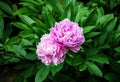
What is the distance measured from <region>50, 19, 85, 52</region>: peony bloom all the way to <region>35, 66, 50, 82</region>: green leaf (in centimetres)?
23

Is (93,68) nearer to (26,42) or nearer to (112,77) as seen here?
(112,77)

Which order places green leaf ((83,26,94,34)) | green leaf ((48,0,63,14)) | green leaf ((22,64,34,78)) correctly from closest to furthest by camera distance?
green leaf ((83,26,94,34))
green leaf ((22,64,34,78))
green leaf ((48,0,63,14))

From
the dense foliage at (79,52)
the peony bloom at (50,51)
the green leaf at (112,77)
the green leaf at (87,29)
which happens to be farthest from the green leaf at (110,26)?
the peony bloom at (50,51)

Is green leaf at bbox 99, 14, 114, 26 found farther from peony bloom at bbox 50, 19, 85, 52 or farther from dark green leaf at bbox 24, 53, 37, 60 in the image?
dark green leaf at bbox 24, 53, 37, 60

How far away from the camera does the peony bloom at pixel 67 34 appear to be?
188 centimetres

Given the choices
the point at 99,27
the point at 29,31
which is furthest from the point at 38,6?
the point at 99,27

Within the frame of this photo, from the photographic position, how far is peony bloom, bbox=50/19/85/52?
1.88 m

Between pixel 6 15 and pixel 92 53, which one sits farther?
pixel 6 15

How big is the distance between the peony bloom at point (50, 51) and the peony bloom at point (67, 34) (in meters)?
0.03

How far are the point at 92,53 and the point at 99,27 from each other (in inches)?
9.1

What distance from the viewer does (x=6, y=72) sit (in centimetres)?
291

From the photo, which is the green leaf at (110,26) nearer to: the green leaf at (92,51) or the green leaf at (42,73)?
the green leaf at (92,51)

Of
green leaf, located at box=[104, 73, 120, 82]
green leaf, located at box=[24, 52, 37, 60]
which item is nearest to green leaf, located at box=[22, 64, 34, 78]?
green leaf, located at box=[24, 52, 37, 60]

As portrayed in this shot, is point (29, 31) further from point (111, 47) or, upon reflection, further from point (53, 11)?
point (111, 47)
